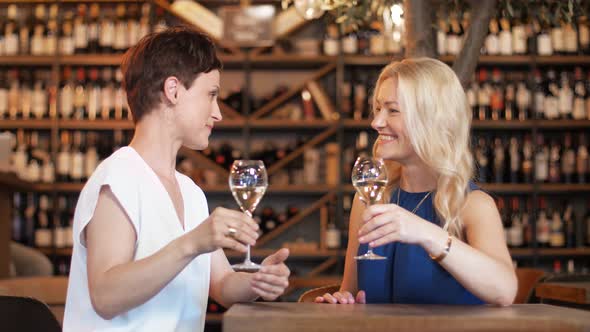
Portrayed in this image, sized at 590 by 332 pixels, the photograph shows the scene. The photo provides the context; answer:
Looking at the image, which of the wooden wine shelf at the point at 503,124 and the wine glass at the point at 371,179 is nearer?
the wine glass at the point at 371,179

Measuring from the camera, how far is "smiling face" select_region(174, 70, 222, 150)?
1.56m

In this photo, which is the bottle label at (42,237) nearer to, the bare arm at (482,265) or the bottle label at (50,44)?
the bottle label at (50,44)

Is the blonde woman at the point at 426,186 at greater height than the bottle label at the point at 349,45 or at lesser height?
lesser

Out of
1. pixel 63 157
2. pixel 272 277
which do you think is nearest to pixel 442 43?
pixel 63 157

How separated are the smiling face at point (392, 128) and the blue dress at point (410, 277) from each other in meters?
0.13

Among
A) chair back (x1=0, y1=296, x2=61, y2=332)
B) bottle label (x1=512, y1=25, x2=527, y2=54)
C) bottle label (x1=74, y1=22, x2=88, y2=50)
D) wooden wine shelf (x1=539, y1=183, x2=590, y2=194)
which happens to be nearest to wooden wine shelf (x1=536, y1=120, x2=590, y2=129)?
wooden wine shelf (x1=539, y1=183, x2=590, y2=194)

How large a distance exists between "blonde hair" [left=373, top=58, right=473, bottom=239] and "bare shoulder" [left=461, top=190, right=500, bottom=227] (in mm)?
29

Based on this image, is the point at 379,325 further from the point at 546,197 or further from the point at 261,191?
the point at 546,197

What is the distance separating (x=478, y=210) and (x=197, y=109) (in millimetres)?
630

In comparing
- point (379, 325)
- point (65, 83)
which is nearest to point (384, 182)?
point (379, 325)

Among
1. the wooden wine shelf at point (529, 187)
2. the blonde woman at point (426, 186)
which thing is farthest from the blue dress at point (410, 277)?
the wooden wine shelf at point (529, 187)

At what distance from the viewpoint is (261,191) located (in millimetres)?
1493

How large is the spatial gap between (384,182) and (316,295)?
450mm

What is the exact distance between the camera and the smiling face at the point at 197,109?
5.13 feet
